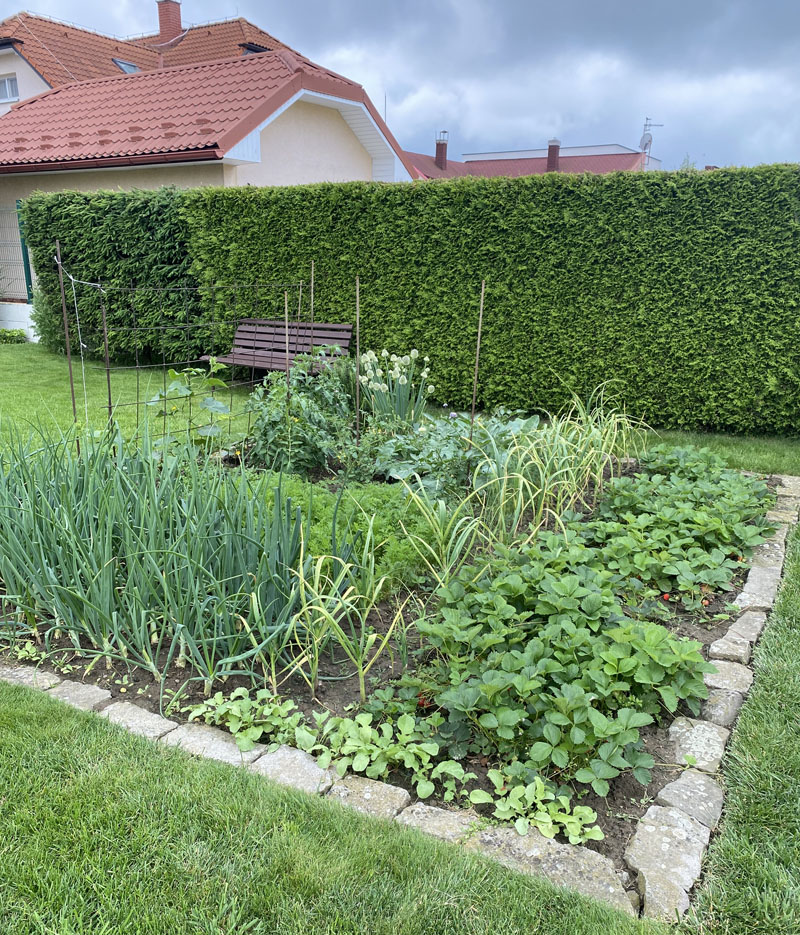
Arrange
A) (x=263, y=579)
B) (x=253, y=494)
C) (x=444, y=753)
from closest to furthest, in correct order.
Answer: (x=444, y=753) → (x=263, y=579) → (x=253, y=494)

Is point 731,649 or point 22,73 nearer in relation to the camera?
point 731,649

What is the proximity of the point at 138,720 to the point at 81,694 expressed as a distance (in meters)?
0.30

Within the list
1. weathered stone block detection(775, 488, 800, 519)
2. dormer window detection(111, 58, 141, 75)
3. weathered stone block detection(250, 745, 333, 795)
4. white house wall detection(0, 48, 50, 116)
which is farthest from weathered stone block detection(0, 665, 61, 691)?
dormer window detection(111, 58, 141, 75)

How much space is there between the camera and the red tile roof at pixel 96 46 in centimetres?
1834

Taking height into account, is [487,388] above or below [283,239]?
below

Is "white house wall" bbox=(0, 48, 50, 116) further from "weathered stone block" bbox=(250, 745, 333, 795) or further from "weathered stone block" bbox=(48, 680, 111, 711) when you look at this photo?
"weathered stone block" bbox=(250, 745, 333, 795)

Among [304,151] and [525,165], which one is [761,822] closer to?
[304,151]

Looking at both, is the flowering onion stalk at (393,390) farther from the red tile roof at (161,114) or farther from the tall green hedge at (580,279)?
the red tile roof at (161,114)

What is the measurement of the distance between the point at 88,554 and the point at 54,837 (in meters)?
1.08

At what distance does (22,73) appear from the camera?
1841cm

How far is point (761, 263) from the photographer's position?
6.06m

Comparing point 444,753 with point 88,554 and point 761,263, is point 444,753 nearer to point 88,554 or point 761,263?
point 88,554

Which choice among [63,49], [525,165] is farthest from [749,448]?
[525,165]

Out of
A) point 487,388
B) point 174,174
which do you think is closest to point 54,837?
point 487,388
